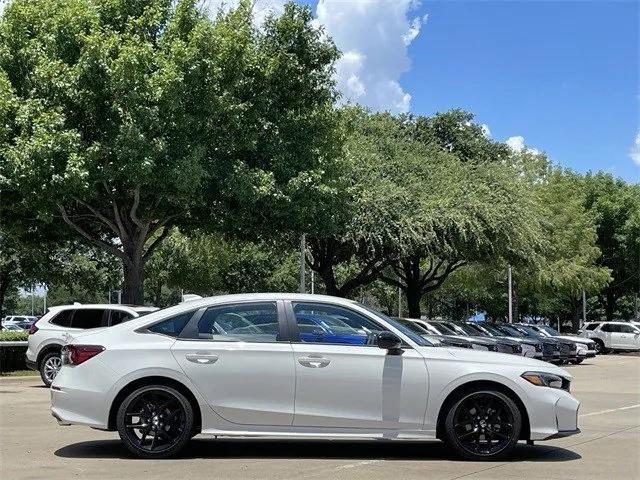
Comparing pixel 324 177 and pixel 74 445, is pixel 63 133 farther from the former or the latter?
pixel 74 445

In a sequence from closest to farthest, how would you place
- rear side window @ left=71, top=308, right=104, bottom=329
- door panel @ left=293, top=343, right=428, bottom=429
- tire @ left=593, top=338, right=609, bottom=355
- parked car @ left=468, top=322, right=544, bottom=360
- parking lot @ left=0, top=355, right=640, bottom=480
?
parking lot @ left=0, top=355, right=640, bottom=480, door panel @ left=293, top=343, right=428, bottom=429, rear side window @ left=71, top=308, right=104, bottom=329, parked car @ left=468, top=322, right=544, bottom=360, tire @ left=593, top=338, right=609, bottom=355

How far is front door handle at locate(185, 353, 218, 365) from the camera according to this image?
831 cm

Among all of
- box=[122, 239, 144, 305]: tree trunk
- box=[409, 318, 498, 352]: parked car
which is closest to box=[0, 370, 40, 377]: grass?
box=[122, 239, 144, 305]: tree trunk

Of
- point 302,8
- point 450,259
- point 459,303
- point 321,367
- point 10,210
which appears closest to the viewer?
point 321,367

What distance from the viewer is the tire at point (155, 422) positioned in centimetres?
827

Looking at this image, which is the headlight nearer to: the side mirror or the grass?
the side mirror

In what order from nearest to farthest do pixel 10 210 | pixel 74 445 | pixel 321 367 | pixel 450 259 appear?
1. pixel 321 367
2. pixel 74 445
3. pixel 10 210
4. pixel 450 259

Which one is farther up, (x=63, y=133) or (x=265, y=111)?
(x=265, y=111)

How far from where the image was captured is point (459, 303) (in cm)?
8575

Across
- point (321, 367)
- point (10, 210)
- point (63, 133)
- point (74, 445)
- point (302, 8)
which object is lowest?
point (74, 445)

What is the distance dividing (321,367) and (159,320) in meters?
1.80

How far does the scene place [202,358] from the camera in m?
8.32

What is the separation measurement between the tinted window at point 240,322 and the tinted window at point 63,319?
34.0ft

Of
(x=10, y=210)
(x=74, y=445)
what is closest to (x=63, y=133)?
(x=10, y=210)
